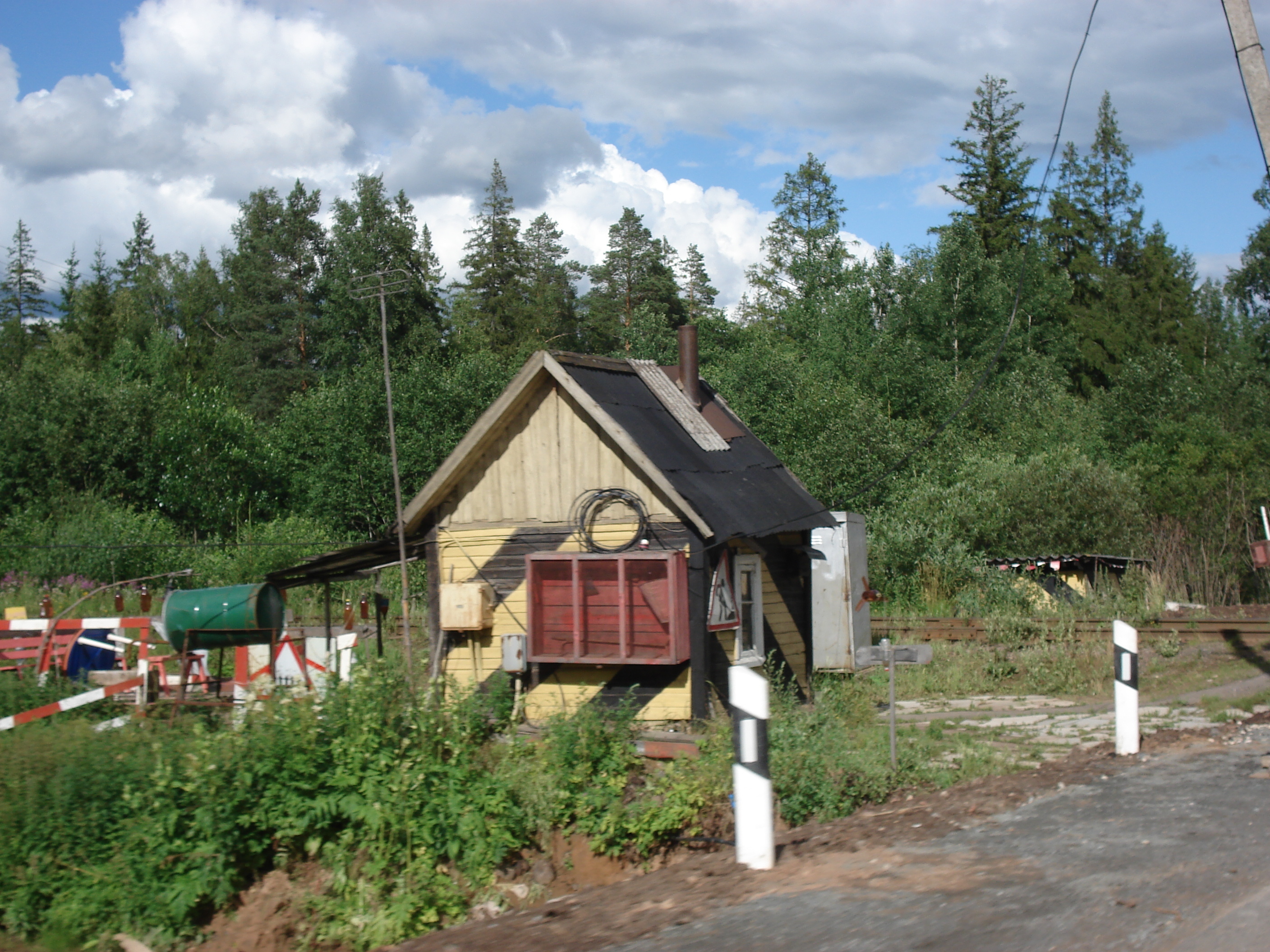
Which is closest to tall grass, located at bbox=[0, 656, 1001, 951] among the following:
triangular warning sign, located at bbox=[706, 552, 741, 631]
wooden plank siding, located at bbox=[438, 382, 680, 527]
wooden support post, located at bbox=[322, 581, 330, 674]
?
triangular warning sign, located at bbox=[706, 552, 741, 631]

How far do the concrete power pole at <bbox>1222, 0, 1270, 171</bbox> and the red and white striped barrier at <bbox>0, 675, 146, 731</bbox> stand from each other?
13.2 meters

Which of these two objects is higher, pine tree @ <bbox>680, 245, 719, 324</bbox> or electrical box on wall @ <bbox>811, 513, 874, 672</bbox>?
pine tree @ <bbox>680, 245, 719, 324</bbox>

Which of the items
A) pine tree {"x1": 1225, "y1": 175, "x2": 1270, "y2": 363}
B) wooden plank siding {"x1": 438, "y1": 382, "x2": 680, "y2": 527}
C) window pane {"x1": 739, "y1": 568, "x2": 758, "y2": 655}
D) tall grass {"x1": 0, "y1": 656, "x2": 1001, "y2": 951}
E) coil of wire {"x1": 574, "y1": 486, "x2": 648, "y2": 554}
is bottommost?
tall grass {"x1": 0, "y1": 656, "x2": 1001, "y2": 951}

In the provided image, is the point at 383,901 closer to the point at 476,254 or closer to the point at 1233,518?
the point at 1233,518

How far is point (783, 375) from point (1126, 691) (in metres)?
28.1

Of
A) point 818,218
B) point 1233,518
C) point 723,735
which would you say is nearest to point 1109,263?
point 818,218

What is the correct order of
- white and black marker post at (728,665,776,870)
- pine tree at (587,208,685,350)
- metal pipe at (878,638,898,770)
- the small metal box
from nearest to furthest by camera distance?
white and black marker post at (728,665,776,870), metal pipe at (878,638,898,770), the small metal box, pine tree at (587,208,685,350)

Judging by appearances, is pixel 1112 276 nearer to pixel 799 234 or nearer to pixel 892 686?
pixel 799 234

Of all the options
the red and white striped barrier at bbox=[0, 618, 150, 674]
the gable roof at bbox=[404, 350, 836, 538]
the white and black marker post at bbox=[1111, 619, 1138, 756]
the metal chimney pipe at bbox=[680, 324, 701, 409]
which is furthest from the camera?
the metal chimney pipe at bbox=[680, 324, 701, 409]

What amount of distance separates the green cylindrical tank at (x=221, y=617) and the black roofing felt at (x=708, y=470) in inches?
189

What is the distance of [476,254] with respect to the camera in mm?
55469

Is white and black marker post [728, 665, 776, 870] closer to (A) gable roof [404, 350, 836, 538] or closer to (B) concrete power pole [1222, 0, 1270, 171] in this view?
(A) gable roof [404, 350, 836, 538]

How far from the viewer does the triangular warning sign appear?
469 inches

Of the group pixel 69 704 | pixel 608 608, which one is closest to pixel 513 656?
pixel 608 608
